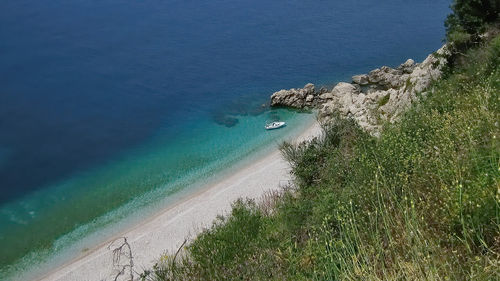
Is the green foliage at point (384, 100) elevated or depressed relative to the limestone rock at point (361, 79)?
depressed

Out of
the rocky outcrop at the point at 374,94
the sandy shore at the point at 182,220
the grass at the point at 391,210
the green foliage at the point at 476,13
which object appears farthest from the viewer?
the rocky outcrop at the point at 374,94

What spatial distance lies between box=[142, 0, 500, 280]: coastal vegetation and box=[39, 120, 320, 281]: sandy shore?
363 centimetres

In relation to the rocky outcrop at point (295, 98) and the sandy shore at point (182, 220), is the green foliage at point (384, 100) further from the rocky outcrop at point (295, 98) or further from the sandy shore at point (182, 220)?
the rocky outcrop at point (295, 98)

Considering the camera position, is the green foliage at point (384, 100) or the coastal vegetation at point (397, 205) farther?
the green foliage at point (384, 100)

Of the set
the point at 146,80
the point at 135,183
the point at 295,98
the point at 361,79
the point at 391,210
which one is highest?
the point at 146,80

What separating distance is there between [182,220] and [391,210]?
19787 millimetres

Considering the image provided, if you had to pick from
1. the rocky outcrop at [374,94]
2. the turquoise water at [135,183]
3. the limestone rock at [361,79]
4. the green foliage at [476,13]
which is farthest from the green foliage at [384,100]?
the limestone rock at [361,79]

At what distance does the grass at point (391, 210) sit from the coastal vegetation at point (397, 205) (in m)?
0.04

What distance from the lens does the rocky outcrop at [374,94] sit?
1052 inches

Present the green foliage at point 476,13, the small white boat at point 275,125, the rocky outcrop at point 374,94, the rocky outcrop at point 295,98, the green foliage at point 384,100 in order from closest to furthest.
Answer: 1. the green foliage at point 476,13
2. the rocky outcrop at point 374,94
3. the green foliage at point 384,100
4. the small white boat at point 275,125
5. the rocky outcrop at point 295,98

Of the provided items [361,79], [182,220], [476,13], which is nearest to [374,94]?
[361,79]

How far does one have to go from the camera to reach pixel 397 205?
377 inches

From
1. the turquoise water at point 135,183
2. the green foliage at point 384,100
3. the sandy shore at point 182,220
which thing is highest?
the green foliage at point 384,100

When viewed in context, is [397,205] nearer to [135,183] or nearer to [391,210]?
[391,210]
